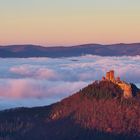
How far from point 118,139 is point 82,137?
8.89 m

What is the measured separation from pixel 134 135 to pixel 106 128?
6.76m

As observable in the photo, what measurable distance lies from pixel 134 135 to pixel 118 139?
4523 mm

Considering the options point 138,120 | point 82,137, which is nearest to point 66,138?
point 82,137

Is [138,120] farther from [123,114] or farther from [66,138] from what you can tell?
[66,138]

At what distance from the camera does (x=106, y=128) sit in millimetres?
197125

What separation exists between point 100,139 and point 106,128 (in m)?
7.88

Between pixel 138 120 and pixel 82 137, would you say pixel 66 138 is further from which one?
pixel 138 120

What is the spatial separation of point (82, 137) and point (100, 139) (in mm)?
7495

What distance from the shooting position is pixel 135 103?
199875mm

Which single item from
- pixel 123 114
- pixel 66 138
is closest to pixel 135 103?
pixel 123 114

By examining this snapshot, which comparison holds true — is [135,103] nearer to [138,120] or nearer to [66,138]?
[138,120]

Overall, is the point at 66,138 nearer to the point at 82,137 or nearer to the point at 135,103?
the point at 82,137

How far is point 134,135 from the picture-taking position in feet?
637

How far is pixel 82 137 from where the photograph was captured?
19612cm
